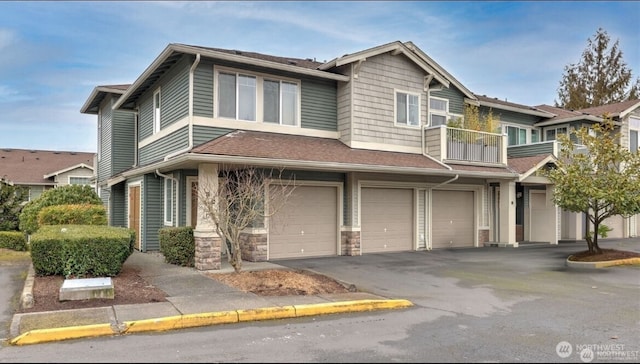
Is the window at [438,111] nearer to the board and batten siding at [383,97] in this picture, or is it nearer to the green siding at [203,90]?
the board and batten siding at [383,97]

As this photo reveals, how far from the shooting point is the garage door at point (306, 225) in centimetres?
1487

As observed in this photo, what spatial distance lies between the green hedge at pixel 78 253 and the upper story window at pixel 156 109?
268 inches

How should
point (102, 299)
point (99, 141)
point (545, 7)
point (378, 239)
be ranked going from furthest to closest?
point (99, 141) → point (378, 239) → point (545, 7) → point (102, 299)

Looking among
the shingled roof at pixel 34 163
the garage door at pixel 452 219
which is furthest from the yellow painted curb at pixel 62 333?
the shingled roof at pixel 34 163

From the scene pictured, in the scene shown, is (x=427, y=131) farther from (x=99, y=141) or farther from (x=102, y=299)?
(x=99, y=141)

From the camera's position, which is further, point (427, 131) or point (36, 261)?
point (427, 131)

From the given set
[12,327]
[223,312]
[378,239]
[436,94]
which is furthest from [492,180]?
[12,327]

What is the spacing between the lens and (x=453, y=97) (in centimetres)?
1998

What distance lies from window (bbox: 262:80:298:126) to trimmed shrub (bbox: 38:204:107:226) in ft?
21.1

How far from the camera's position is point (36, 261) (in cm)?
1058

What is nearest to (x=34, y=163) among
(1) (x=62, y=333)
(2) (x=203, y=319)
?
(1) (x=62, y=333)

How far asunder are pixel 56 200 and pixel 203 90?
818 cm

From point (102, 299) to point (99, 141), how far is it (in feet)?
56.8

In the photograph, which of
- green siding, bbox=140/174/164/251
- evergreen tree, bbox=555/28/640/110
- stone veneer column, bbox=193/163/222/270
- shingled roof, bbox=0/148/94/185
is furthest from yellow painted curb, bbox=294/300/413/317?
evergreen tree, bbox=555/28/640/110
